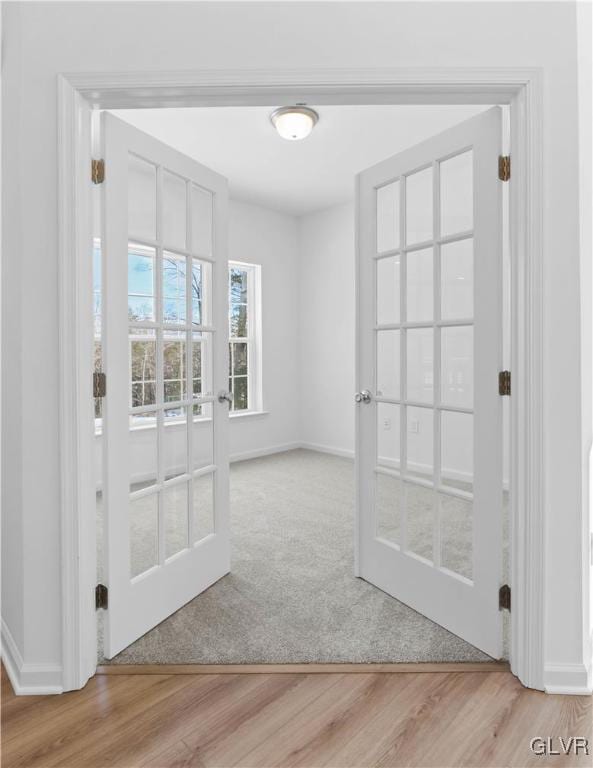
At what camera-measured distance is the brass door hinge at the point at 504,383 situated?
166 centimetres

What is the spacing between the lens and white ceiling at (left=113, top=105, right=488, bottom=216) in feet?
10.2

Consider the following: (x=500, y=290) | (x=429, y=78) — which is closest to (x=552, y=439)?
(x=500, y=290)

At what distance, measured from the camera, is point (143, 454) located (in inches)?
76.4

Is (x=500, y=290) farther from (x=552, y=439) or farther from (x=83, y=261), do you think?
(x=83, y=261)

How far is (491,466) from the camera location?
1734mm

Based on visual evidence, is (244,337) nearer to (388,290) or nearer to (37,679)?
(388,290)

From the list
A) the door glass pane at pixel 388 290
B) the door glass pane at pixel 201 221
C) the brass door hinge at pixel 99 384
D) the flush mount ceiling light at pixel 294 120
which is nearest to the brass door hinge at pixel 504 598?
the door glass pane at pixel 388 290

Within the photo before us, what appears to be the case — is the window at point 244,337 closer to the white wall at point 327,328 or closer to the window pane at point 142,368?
the white wall at point 327,328

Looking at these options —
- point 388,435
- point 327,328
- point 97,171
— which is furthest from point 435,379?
point 327,328

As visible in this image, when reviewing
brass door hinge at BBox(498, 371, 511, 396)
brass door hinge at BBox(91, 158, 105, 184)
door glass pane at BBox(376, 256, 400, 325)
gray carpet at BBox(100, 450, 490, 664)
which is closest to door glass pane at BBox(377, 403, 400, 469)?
gray carpet at BBox(100, 450, 490, 664)

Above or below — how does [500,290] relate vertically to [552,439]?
above

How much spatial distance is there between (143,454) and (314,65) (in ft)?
5.06

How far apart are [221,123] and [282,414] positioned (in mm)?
3211

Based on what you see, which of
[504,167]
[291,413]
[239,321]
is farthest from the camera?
[291,413]
